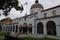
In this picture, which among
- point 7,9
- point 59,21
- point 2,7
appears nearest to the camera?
point 2,7

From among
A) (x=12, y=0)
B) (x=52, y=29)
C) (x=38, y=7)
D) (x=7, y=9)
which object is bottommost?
(x=52, y=29)

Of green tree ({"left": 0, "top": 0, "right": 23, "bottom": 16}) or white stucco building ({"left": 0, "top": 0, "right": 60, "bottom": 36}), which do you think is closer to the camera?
green tree ({"left": 0, "top": 0, "right": 23, "bottom": 16})

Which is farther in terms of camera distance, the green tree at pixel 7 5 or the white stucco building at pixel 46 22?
the white stucco building at pixel 46 22

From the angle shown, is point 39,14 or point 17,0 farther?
point 39,14

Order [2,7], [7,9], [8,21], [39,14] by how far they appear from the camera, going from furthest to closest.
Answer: [8,21]
[39,14]
[7,9]
[2,7]

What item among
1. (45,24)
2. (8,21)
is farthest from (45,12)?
(8,21)

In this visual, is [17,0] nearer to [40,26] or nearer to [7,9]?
[7,9]

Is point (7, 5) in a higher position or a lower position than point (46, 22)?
higher

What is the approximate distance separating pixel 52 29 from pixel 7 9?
666 inches

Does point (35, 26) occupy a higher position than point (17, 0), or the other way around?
point (17, 0)

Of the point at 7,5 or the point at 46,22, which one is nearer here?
the point at 7,5

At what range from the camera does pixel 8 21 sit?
52.2m

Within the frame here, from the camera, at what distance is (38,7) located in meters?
38.7

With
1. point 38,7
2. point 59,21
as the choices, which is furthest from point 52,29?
point 38,7
